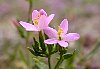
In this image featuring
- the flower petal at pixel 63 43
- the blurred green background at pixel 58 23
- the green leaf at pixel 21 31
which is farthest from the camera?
the blurred green background at pixel 58 23

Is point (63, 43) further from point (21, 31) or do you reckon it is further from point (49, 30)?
point (21, 31)

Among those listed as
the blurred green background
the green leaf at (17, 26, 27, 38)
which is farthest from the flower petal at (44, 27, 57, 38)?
the blurred green background

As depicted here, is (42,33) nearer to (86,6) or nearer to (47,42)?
(47,42)

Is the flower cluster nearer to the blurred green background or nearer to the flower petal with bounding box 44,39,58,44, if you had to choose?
the flower petal with bounding box 44,39,58,44

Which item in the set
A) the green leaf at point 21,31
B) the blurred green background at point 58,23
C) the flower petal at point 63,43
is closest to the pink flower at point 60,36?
the flower petal at point 63,43

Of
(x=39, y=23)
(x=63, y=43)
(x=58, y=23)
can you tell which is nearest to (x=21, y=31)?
(x=39, y=23)

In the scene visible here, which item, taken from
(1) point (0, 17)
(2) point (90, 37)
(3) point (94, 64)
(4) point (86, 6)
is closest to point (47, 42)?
(3) point (94, 64)

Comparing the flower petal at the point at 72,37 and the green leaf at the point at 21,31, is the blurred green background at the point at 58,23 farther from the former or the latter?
the flower petal at the point at 72,37

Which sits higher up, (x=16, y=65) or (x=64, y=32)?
(x=64, y=32)
